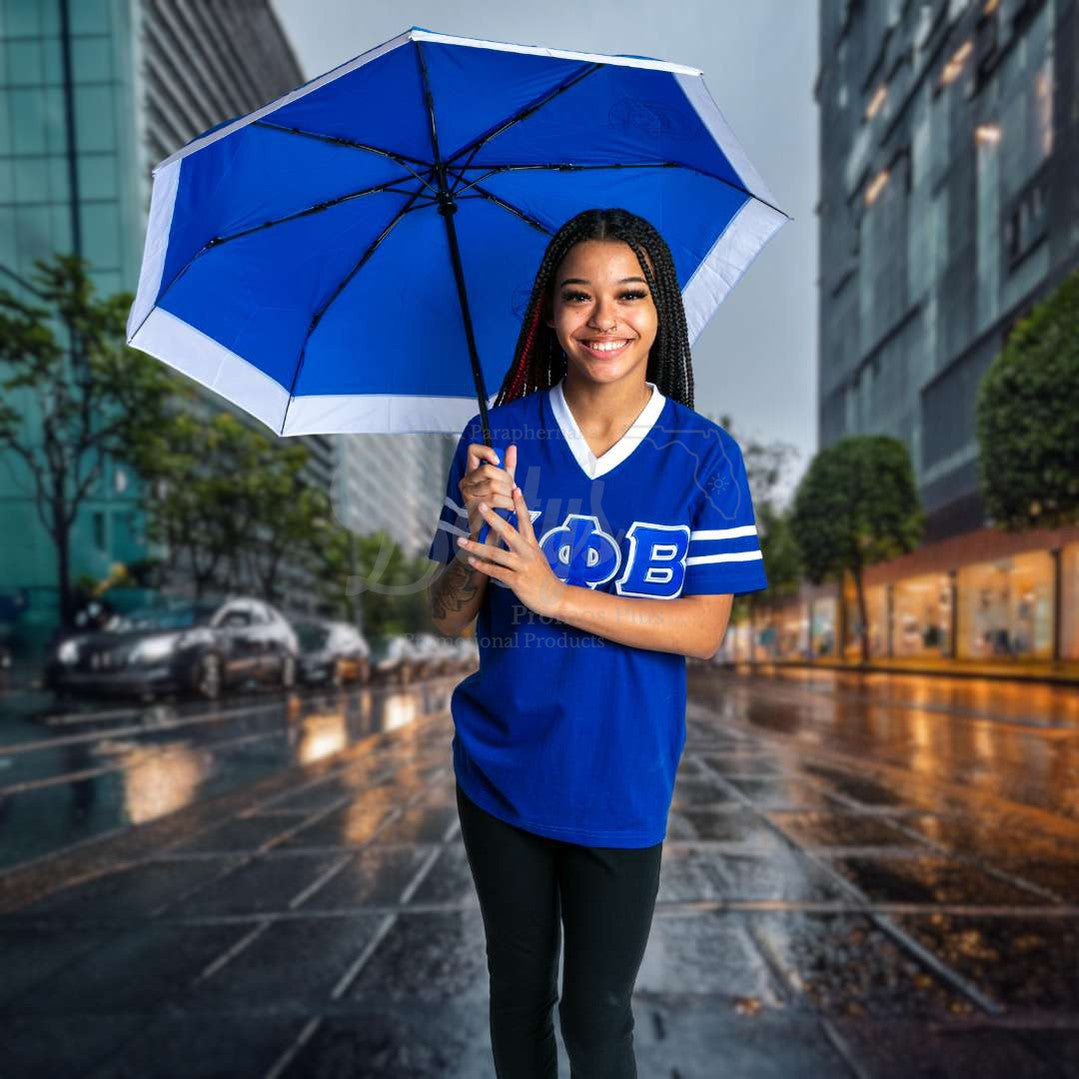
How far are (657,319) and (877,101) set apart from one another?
56.9 m

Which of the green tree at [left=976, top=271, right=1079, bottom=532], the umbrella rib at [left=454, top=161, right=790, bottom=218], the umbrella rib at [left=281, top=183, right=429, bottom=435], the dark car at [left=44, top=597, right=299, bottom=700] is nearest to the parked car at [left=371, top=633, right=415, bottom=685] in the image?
the dark car at [left=44, top=597, right=299, bottom=700]

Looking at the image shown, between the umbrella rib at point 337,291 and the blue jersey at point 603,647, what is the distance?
2.45 feet

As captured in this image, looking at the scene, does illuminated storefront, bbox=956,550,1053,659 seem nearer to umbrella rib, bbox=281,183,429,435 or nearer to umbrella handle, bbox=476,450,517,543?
umbrella rib, bbox=281,183,429,435

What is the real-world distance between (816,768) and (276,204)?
22.9 ft

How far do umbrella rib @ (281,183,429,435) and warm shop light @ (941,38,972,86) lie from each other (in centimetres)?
4248

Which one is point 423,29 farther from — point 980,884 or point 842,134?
point 842,134

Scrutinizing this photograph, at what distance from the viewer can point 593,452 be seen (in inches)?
63.7

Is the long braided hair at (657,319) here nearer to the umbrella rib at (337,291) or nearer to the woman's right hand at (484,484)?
the woman's right hand at (484,484)

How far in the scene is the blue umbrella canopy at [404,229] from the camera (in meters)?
1.86

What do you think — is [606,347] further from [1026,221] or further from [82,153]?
[82,153]

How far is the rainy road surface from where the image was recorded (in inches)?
102

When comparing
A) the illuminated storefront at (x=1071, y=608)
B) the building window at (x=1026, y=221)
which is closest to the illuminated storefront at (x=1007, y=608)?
the illuminated storefront at (x=1071, y=608)

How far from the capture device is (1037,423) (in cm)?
2038

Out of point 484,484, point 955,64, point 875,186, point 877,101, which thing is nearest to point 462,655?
point 955,64
